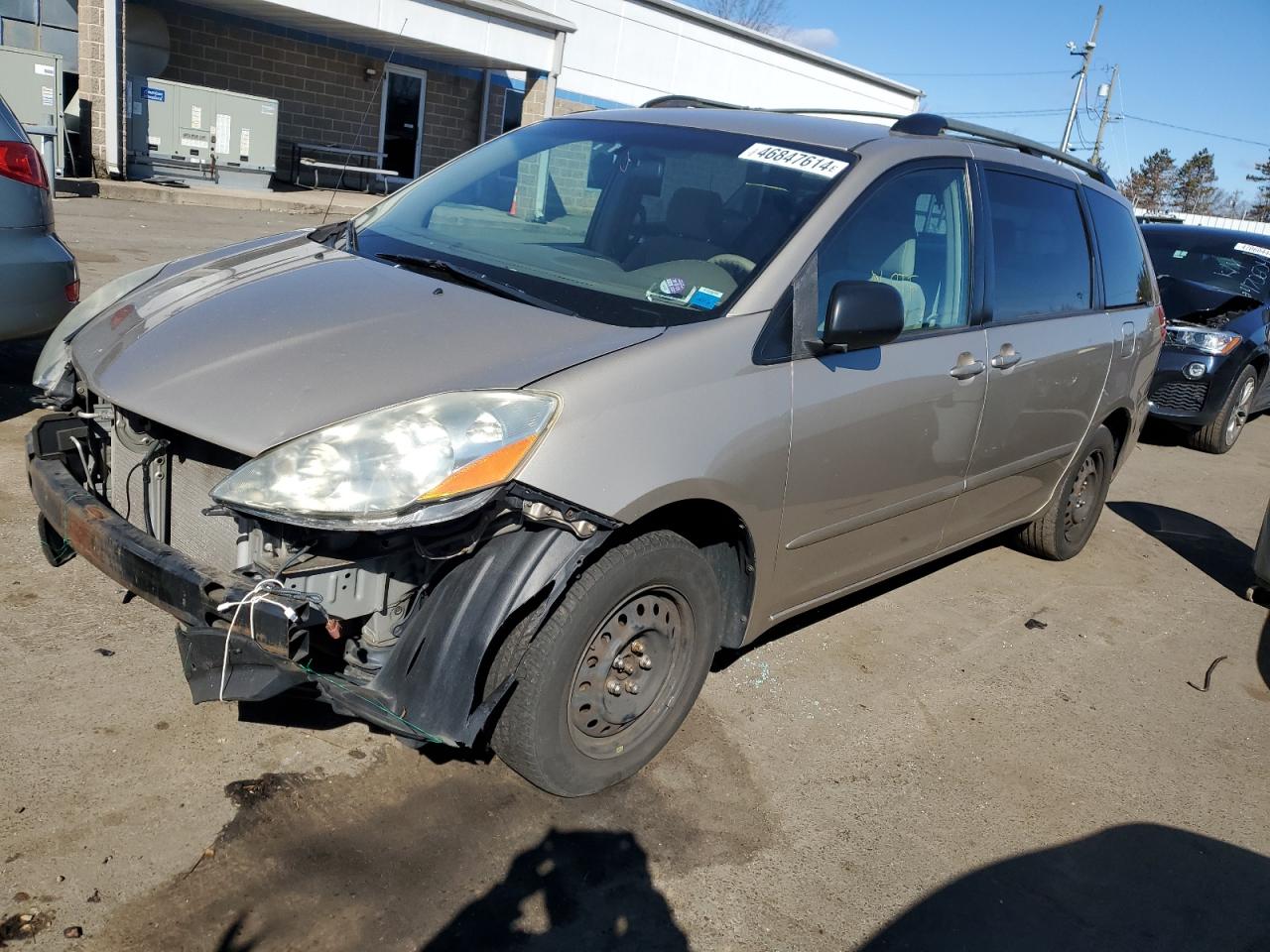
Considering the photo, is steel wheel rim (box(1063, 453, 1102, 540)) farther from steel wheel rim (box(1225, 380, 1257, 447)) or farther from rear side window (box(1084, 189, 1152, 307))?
steel wheel rim (box(1225, 380, 1257, 447))

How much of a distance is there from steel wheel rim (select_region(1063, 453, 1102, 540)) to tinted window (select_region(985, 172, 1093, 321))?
0.96 m

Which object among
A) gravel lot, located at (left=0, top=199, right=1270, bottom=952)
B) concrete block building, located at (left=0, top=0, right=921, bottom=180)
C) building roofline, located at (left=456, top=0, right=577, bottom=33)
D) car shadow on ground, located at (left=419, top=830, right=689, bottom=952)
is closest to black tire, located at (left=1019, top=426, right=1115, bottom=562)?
gravel lot, located at (left=0, top=199, right=1270, bottom=952)

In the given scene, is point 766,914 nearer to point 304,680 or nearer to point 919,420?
point 304,680

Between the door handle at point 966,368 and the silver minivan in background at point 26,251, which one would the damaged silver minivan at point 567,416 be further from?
the silver minivan in background at point 26,251

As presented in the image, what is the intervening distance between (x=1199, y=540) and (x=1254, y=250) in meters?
4.43

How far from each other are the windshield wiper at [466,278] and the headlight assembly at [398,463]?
565mm

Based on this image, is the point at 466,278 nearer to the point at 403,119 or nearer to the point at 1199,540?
the point at 1199,540

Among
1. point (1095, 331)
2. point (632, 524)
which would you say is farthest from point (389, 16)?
point (632, 524)

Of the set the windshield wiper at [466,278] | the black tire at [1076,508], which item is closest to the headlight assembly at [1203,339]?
the black tire at [1076,508]

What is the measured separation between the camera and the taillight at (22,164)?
482 cm

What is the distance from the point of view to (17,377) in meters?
5.94

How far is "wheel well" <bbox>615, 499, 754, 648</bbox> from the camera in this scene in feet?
9.44

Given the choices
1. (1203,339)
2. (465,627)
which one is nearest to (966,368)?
(465,627)

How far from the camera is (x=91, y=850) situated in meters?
2.48
